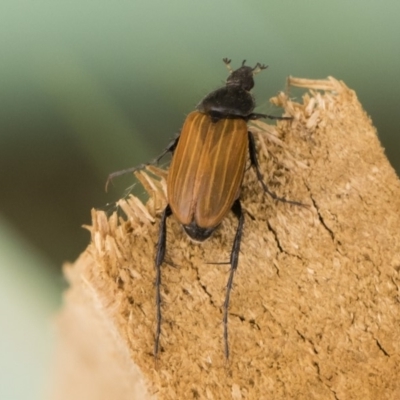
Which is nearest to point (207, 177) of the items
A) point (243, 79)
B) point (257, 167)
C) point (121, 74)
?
point (257, 167)

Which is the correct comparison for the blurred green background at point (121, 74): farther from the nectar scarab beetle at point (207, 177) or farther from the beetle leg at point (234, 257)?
the beetle leg at point (234, 257)

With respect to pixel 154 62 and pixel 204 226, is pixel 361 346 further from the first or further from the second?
pixel 154 62

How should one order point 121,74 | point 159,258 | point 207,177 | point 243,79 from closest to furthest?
point 159,258 < point 207,177 < point 243,79 < point 121,74

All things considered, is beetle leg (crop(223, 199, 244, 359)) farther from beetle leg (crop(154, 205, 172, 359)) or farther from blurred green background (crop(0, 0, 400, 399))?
blurred green background (crop(0, 0, 400, 399))

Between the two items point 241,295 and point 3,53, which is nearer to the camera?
point 241,295

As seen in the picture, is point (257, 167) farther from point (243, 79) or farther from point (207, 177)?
point (243, 79)

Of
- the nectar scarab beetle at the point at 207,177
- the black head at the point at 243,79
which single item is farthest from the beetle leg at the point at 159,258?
the black head at the point at 243,79

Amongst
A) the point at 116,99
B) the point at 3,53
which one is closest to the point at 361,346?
the point at 116,99

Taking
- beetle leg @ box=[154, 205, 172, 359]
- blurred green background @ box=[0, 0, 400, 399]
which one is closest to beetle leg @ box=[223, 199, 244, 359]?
beetle leg @ box=[154, 205, 172, 359]
